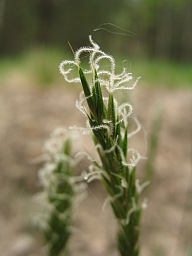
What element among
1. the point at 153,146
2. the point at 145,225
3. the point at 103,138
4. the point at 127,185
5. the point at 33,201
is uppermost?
the point at 103,138

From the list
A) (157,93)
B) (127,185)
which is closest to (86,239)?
(127,185)

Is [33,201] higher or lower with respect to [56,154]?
lower

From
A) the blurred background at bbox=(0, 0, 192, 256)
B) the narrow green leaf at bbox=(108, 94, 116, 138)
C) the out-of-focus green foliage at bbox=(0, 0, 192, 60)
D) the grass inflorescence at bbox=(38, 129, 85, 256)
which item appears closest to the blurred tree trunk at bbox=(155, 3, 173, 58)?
the out-of-focus green foliage at bbox=(0, 0, 192, 60)

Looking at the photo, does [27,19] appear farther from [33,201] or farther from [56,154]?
[56,154]

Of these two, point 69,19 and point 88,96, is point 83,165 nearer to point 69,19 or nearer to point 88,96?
point 88,96

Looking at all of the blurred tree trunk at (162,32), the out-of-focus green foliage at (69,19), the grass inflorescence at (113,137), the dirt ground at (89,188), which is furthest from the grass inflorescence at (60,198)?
the blurred tree trunk at (162,32)

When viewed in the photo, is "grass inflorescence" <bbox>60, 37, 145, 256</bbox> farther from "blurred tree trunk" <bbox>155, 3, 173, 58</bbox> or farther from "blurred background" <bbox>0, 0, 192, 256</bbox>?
"blurred tree trunk" <bbox>155, 3, 173, 58</bbox>

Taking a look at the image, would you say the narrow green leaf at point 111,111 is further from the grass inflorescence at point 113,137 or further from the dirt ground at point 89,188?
the dirt ground at point 89,188

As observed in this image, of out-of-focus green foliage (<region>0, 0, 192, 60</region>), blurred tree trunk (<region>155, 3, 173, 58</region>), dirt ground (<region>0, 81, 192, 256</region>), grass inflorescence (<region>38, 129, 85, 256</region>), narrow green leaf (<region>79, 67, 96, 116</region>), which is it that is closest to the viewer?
narrow green leaf (<region>79, 67, 96, 116</region>)
